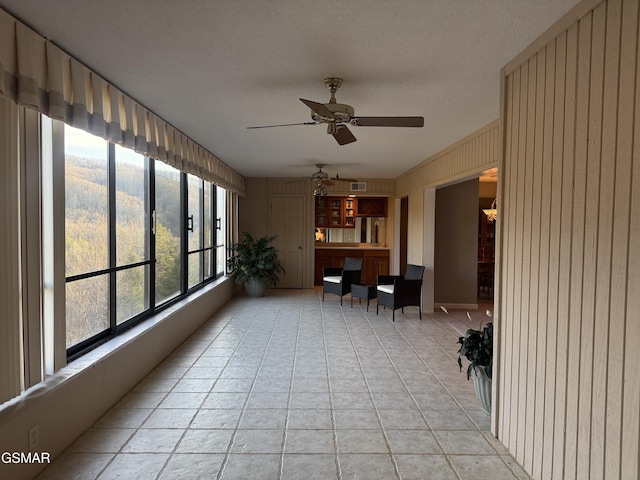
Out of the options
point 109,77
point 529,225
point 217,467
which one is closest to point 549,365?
point 529,225

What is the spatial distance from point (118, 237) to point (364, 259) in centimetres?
653

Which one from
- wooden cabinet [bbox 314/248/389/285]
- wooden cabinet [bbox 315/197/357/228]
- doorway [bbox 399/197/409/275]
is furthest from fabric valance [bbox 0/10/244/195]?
doorway [bbox 399/197/409/275]

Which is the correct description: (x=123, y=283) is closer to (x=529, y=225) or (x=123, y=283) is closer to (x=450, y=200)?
(x=529, y=225)

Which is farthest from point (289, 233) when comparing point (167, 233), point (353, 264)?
point (167, 233)

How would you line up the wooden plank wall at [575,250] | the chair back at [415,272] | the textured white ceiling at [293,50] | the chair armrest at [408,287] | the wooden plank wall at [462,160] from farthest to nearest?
1. the chair back at [415,272]
2. the chair armrest at [408,287]
3. the wooden plank wall at [462,160]
4. the textured white ceiling at [293,50]
5. the wooden plank wall at [575,250]

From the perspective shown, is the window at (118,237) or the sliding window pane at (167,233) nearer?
the window at (118,237)

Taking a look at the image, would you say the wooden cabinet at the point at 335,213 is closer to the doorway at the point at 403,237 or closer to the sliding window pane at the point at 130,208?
the doorway at the point at 403,237

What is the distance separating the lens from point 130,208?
3750 millimetres

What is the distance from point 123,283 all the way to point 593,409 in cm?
362

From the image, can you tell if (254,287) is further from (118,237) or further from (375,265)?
(118,237)

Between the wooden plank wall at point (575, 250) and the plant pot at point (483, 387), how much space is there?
317 millimetres

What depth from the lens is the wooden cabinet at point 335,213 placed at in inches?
383

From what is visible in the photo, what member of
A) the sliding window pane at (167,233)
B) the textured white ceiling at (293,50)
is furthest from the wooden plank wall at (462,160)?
the sliding window pane at (167,233)

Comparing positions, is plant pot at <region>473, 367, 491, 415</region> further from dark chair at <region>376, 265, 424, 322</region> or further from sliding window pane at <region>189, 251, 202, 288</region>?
sliding window pane at <region>189, 251, 202, 288</region>
